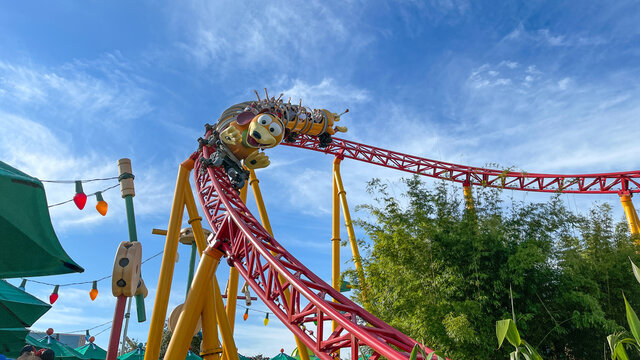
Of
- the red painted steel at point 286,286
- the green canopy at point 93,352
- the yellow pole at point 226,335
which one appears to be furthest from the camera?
the green canopy at point 93,352

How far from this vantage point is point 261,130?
6539 mm

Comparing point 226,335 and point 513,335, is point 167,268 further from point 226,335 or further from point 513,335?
point 513,335

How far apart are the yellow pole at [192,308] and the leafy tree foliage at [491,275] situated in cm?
344

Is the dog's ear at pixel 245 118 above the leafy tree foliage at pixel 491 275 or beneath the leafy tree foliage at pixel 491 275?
above

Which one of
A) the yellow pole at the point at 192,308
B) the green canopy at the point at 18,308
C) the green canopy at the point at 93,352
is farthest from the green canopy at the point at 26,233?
the green canopy at the point at 93,352

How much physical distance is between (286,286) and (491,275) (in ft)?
13.0

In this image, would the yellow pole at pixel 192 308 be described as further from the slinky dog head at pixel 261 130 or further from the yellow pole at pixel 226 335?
the slinky dog head at pixel 261 130

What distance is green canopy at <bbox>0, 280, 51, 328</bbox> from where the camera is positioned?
17.2 feet

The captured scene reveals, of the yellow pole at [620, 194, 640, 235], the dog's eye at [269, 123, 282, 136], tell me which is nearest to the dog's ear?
the dog's eye at [269, 123, 282, 136]

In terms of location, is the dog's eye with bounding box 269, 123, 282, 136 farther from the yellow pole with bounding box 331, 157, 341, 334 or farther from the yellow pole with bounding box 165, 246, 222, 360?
the yellow pole with bounding box 331, 157, 341, 334

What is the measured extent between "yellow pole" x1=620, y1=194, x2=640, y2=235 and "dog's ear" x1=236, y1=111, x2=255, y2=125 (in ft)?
30.5

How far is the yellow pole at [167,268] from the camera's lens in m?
6.52

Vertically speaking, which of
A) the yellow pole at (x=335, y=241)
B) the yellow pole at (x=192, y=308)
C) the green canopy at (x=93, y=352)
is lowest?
the green canopy at (x=93, y=352)

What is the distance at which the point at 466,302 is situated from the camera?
275 inches
